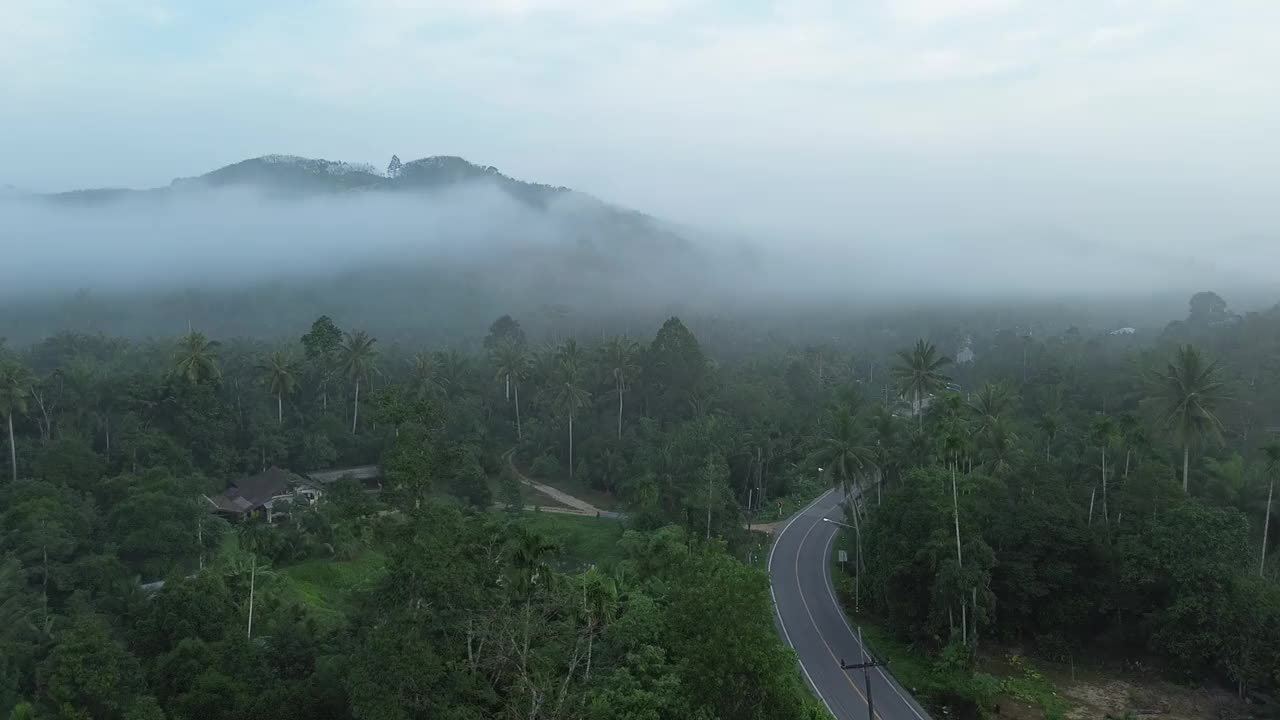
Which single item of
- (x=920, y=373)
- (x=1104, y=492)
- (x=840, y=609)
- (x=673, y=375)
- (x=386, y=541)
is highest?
(x=920, y=373)

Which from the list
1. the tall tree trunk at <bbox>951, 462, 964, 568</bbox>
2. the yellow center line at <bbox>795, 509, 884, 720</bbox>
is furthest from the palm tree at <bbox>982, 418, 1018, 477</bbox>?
the yellow center line at <bbox>795, 509, 884, 720</bbox>

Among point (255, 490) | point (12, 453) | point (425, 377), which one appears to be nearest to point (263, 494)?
point (255, 490)

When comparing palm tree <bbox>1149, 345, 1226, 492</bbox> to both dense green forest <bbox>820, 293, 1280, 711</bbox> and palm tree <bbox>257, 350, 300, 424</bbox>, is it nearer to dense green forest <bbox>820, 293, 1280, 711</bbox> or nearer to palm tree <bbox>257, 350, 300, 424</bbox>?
dense green forest <bbox>820, 293, 1280, 711</bbox>

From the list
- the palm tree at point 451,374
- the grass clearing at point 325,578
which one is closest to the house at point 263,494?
the grass clearing at point 325,578

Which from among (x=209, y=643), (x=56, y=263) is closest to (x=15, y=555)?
(x=209, y=643)

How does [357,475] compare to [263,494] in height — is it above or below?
below

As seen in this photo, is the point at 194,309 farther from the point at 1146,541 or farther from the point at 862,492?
the point at 1146,541

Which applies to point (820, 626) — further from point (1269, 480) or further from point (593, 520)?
point (593, 520)
